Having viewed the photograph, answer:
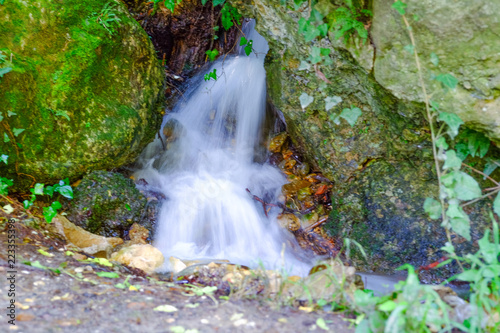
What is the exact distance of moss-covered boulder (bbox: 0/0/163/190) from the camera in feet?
9.93

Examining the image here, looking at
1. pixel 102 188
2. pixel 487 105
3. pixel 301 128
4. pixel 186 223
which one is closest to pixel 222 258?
pixel 186 223

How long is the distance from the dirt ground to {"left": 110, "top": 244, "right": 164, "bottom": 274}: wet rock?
1.24ft

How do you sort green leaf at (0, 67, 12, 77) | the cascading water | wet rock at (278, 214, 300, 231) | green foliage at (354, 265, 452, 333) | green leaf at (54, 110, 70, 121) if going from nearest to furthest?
green foliage at (354, 265, 452, 333) < green leaf at (0, 67, 12, 77) < green leaf at (54, 110, 70, 121) < the cascading water < wet rock at (278, 214, 300, 231)

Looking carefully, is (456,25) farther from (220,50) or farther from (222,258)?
(220,50)

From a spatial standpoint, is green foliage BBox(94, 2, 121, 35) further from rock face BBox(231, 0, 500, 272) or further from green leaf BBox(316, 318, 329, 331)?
green leaf BBox(316, 318, 329, 331)

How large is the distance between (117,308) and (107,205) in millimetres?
1652

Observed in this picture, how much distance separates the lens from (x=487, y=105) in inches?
91.0

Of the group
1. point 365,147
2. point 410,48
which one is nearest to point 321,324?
point 410,48

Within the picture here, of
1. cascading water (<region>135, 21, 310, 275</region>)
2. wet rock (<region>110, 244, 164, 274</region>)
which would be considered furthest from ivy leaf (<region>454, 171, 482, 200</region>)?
wet rock (<region>110, 244, 164, 274</region>)

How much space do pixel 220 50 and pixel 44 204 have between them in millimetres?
3283

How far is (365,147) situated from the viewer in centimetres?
346

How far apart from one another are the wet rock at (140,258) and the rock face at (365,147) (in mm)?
1817

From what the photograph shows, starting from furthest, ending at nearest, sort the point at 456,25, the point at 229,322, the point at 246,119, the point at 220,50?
the point at 220,50 < the point at 246,119 < the point at 456,25 < the point at 229,322

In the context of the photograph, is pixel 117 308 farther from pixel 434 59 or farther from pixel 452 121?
pixel 434 59
